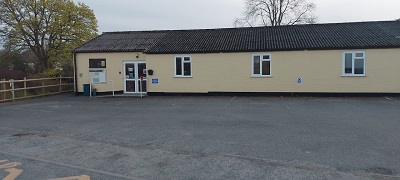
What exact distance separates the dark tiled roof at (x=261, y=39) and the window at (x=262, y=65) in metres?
0.50

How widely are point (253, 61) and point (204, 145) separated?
1156 cm

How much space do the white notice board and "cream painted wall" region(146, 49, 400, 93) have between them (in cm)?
312

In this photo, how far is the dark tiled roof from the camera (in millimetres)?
16703

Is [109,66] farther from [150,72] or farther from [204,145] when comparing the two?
[204,145]

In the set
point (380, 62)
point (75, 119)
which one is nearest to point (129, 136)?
point (75, 119)

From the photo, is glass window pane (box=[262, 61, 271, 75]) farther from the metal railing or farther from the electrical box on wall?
the metal railing

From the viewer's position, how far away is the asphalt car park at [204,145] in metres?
4.95

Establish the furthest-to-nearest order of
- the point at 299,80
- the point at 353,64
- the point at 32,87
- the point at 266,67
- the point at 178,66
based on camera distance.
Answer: the point at 178,66 < the point at 32,87 < the point at 266,67 < the point at 299,80 < the point at 353,64

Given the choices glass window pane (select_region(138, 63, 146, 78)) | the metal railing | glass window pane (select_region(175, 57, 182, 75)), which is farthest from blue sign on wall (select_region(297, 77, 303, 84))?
the metal railing

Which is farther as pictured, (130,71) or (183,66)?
(130,71)

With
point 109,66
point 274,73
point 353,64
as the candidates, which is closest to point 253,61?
point 274,73

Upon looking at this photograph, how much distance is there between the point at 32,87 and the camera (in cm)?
1786

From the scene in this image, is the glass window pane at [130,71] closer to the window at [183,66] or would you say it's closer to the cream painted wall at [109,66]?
the cream painted wall at [109,66]

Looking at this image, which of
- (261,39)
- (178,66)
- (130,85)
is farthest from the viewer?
(130,85)
